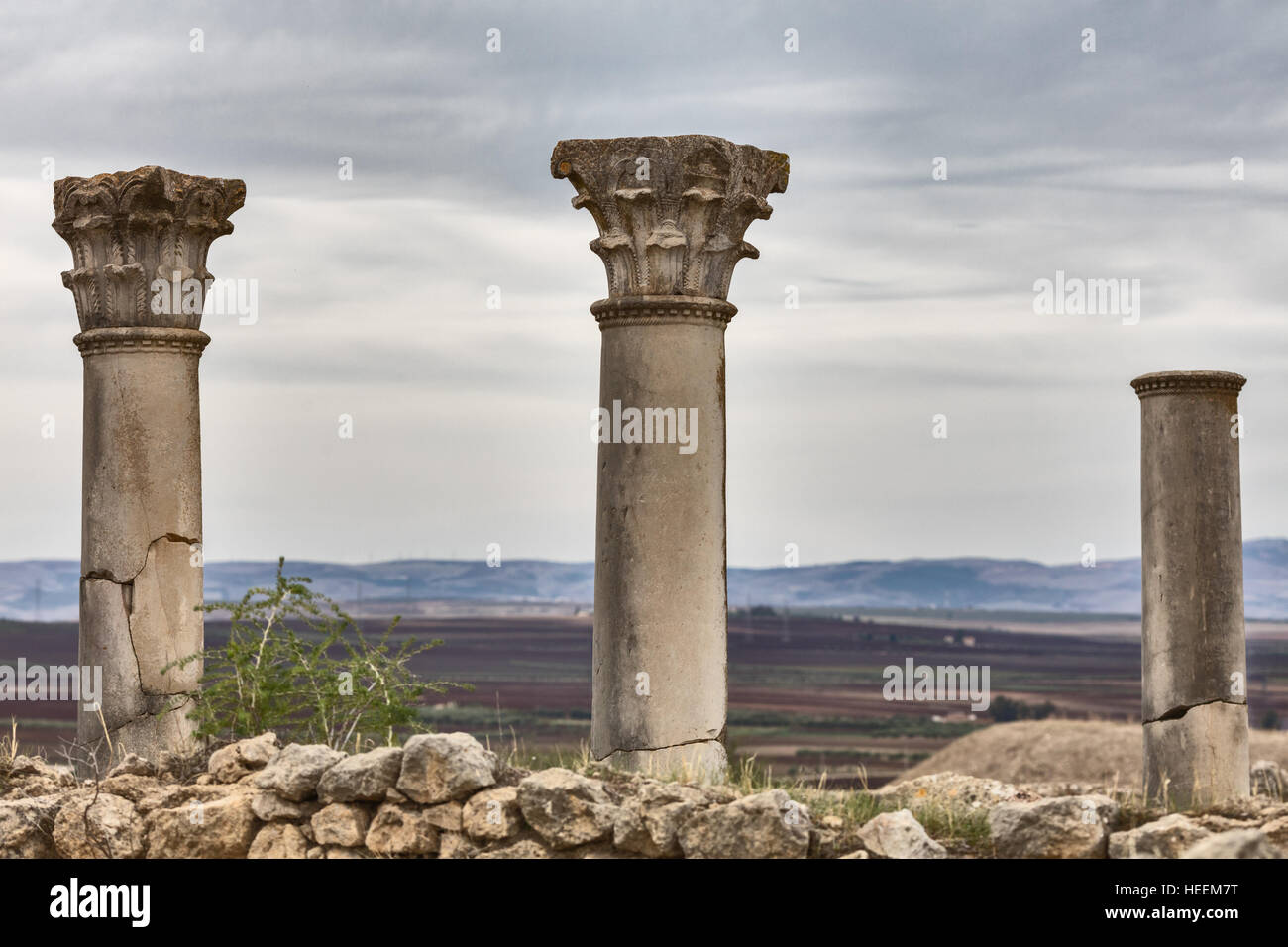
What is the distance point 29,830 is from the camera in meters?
10.9

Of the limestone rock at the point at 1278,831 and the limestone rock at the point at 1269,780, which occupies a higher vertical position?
the limestone rock at the point at 1278,831

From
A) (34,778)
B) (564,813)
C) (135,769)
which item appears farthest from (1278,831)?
(34,778)

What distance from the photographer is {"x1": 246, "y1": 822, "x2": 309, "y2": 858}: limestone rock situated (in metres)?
10.2

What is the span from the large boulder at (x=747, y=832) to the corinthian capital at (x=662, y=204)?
417 centimetres

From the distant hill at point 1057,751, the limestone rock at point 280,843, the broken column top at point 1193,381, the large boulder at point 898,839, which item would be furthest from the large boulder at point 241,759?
the distant hill at point 1057,751

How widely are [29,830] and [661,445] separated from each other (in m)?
5.14

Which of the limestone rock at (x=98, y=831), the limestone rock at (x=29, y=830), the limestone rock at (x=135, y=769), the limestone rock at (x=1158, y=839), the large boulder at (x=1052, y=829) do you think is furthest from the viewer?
the limestone rock at (x=135, y=769)

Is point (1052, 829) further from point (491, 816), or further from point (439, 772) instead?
point (439, 772)

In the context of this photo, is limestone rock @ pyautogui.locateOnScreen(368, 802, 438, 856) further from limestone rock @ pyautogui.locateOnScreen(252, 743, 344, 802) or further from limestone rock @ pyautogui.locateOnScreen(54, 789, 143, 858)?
limestone rock @ pyautogui.locateOnScreen(54, 789, 143, 858)

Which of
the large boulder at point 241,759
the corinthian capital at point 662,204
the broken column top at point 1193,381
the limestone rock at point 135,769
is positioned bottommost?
the limestone rock at point 135,769

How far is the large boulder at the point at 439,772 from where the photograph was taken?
995 cm

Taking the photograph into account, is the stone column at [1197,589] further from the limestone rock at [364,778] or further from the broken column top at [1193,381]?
the limestone rock at [364,778]

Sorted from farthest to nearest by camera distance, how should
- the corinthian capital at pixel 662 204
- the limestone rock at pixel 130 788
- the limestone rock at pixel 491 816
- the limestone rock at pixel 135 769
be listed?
1. the corinthian capital at pixel 662 204
2. the limestone rock at pixel 135 769
3. the limestone rock at pixel 130 788
4. the limestone rock at pixel 491 816

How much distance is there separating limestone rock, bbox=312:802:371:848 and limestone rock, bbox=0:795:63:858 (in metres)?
2.03
